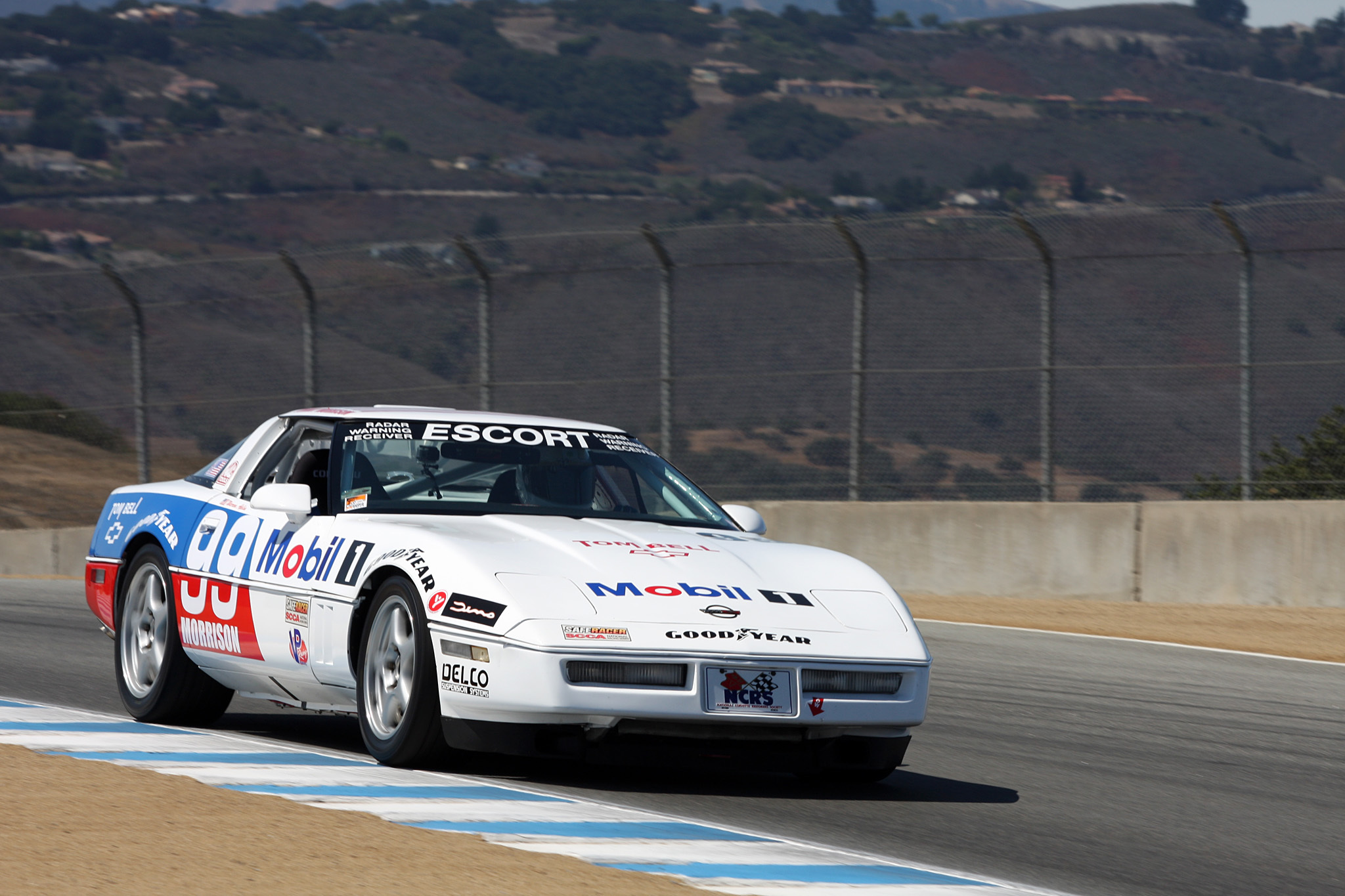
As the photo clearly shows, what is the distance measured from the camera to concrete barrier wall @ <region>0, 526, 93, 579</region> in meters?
19.8

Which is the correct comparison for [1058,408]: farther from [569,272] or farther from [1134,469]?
[569,272]

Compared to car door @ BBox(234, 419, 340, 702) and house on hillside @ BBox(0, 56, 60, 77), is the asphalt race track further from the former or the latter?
house on hillside @ BBox(0, 56, 60, 77)

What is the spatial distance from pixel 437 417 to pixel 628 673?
197 centimetres

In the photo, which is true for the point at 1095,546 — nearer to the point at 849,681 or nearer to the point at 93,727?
the point at 849,681

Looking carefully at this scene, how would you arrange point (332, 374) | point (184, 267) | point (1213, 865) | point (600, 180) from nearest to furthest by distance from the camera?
point (1213, 865)
point (184, 267)
point (332, 374)
point (600, 180)

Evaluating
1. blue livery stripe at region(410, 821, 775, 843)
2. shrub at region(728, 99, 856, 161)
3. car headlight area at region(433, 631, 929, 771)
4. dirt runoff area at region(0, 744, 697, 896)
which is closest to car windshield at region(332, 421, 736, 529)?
car headlight area at region(433, 631, 929, 771)

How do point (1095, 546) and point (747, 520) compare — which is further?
point (1095, 546)

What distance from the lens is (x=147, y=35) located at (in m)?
162

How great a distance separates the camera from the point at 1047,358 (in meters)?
16.0

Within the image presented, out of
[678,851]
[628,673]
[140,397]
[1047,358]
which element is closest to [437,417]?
[628,673]

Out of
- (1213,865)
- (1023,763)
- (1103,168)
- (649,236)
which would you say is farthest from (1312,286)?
(1103,168)

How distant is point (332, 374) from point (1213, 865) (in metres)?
45.5

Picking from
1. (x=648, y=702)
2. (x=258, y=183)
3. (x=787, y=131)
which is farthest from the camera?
(x=787, y=131)

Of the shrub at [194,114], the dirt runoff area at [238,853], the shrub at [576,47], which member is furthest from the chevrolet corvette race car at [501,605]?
the shrub at [576,47]
